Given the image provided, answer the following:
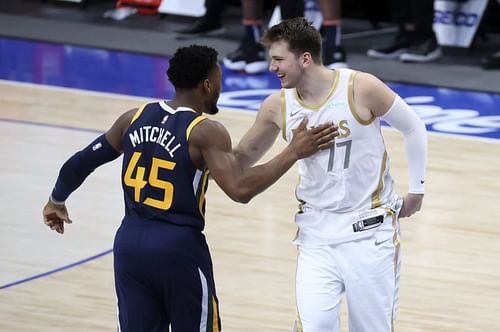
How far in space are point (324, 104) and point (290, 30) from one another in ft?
1.04

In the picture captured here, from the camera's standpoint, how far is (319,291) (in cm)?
492

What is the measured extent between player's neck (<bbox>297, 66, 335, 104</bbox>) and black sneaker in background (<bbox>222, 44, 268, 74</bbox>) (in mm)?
7242

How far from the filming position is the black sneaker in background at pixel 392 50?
12680 millimetres

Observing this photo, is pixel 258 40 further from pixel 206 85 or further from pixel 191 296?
pixel 191 296

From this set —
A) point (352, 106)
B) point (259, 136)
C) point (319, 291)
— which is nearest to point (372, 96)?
point (352, 106)

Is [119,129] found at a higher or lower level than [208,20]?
higher

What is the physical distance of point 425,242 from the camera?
7.57 meters

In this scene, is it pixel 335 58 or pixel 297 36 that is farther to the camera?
pixel 335 58

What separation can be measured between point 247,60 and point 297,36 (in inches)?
290

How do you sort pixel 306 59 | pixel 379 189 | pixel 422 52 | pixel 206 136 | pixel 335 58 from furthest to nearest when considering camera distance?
1. pixel 422 52
2. pixel 335 58
3. pixel 379 189
4. pixel 306 59
5. pixel 206 136

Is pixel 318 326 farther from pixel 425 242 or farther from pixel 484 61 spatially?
pixel 484 61

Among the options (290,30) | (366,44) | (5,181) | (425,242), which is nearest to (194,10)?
(366,44)

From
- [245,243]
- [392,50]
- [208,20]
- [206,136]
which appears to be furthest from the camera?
[208,20]

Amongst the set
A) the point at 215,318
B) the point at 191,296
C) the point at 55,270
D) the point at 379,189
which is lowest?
the point at 55,270
